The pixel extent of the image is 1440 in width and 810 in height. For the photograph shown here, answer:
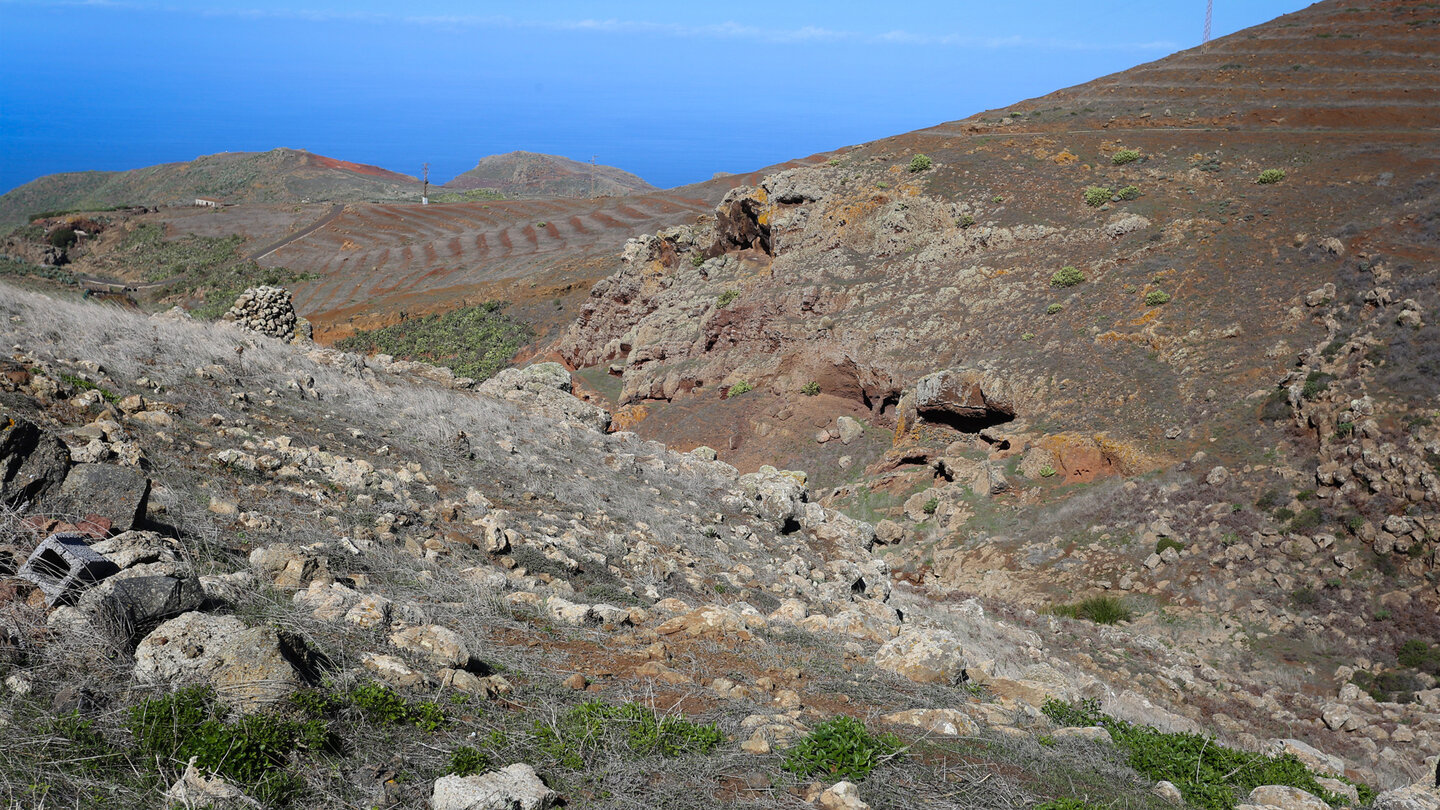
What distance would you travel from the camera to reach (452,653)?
14.9 feet

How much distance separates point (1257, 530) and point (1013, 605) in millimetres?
4402

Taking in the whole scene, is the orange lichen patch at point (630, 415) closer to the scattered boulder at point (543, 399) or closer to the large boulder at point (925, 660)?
the scattered boulder at point (543, 399)

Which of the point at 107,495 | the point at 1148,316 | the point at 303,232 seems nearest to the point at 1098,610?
the point at 1148,316

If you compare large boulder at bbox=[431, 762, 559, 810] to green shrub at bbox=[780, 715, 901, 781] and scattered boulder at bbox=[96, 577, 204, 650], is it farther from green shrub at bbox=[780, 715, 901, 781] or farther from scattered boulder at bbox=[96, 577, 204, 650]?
scattered boulder at bbox=[96, 577, 204, 650]

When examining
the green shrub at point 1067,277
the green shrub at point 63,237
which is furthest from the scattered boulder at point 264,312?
the green shrub at point 63,237

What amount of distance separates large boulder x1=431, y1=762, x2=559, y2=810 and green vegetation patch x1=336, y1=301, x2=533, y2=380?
30885 mm

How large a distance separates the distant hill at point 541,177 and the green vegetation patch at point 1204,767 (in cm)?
10141

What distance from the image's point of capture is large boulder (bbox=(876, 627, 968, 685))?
645 cm

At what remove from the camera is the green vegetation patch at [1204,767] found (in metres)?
4.96

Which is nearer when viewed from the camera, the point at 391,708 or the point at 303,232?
the point at 391,708

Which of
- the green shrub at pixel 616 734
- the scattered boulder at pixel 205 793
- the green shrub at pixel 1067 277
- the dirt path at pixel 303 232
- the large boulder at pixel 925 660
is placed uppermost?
the dirt path at pixel 303 232

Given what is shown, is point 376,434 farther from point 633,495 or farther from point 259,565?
point 259,565

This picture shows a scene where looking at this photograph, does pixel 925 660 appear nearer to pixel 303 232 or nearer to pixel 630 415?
pixel 630 415

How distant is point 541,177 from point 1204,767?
387 feet
